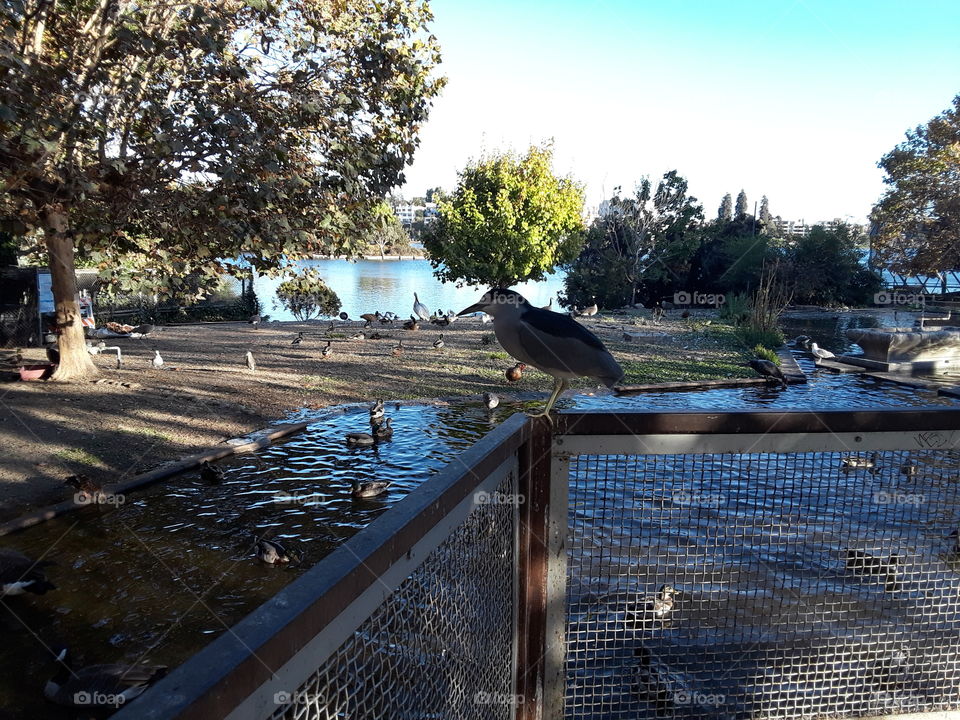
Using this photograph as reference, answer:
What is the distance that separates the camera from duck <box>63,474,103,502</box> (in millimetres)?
9320

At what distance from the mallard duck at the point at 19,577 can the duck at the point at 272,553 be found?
7.31 feet

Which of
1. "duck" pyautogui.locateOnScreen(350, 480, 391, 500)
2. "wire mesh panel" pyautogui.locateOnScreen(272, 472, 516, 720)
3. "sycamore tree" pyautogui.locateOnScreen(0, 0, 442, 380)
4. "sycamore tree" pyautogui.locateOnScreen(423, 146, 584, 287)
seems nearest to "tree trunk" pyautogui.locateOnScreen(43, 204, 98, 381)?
"sycamore tree" pyautogui.locateOnScreen(0, 0, 442, 380)

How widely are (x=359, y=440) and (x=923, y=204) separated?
43.3 meters

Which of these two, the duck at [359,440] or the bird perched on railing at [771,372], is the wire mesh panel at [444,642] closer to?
the duck at [359,440]

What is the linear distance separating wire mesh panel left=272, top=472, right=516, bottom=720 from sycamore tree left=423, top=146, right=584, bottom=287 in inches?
1237

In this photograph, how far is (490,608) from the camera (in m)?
2.84

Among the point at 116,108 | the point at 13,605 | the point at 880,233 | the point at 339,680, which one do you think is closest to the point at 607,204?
the point at 880,233

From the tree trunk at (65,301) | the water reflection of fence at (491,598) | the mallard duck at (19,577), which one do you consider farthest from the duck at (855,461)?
the tree trunk at (65,301)

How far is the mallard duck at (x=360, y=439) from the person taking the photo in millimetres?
12320

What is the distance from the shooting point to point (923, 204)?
40844 mm

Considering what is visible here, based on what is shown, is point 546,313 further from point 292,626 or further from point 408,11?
point 408,11
